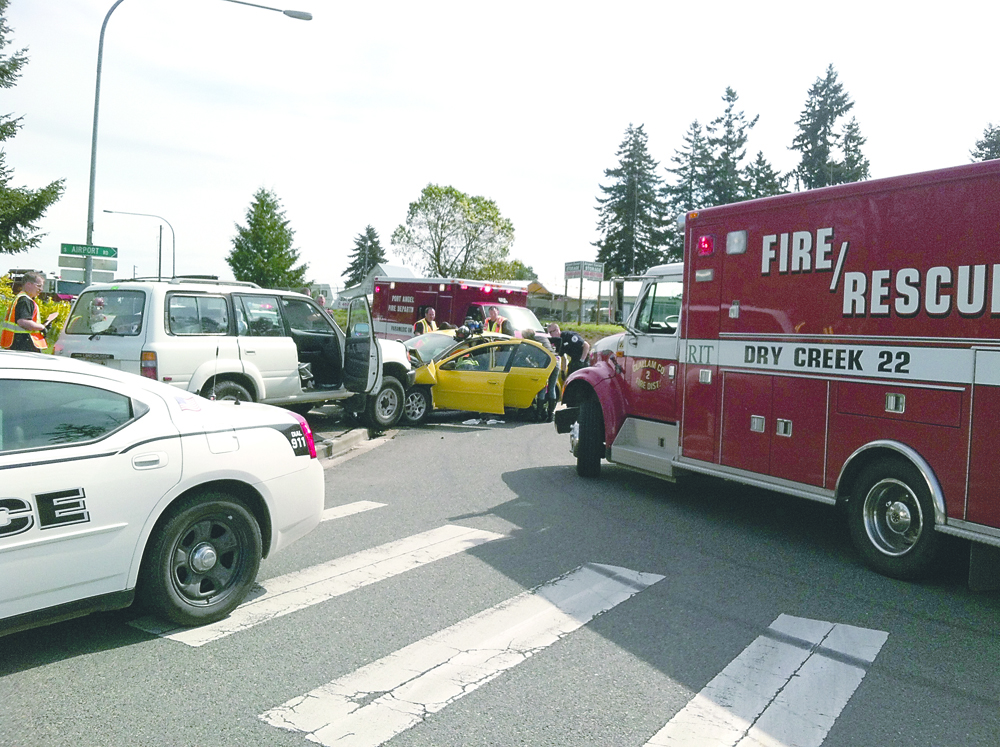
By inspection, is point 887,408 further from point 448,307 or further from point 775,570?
point 448,307

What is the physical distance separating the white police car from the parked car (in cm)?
490

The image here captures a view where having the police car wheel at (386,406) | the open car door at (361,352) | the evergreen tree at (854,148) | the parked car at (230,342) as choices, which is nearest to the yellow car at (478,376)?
the police car wheel at (386,406)

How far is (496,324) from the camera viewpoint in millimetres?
18359

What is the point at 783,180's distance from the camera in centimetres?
5769

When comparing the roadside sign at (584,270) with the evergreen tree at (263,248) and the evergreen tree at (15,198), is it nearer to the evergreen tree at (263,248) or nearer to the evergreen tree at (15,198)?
the evergreen tree at (15,198)

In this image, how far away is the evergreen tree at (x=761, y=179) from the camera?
57.8 metres

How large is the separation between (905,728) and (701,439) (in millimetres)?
4126

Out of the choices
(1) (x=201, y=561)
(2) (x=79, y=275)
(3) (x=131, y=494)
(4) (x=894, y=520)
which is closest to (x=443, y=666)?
(1) (x=201, y=561)

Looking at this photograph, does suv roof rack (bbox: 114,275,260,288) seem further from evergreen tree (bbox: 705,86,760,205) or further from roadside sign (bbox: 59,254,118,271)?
evergreen tree (bbox: 705,86,760,205)

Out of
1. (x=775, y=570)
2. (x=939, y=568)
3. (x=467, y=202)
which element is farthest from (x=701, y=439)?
(x=467, y=202)

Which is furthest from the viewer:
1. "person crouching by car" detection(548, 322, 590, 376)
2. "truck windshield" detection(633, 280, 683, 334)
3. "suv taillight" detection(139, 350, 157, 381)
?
"person crouching by car" detection(548, 322, 590, 376)

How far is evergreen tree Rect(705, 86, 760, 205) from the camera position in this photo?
2434 inches

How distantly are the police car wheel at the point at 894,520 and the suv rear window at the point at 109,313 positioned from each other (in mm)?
7719

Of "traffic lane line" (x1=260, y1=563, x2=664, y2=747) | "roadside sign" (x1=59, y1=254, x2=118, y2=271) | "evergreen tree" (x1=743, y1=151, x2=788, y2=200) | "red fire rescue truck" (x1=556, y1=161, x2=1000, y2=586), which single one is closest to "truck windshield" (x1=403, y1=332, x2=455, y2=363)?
"red fire rescue truck" (x1=556, y1=161, x2=1000, y2=586)
